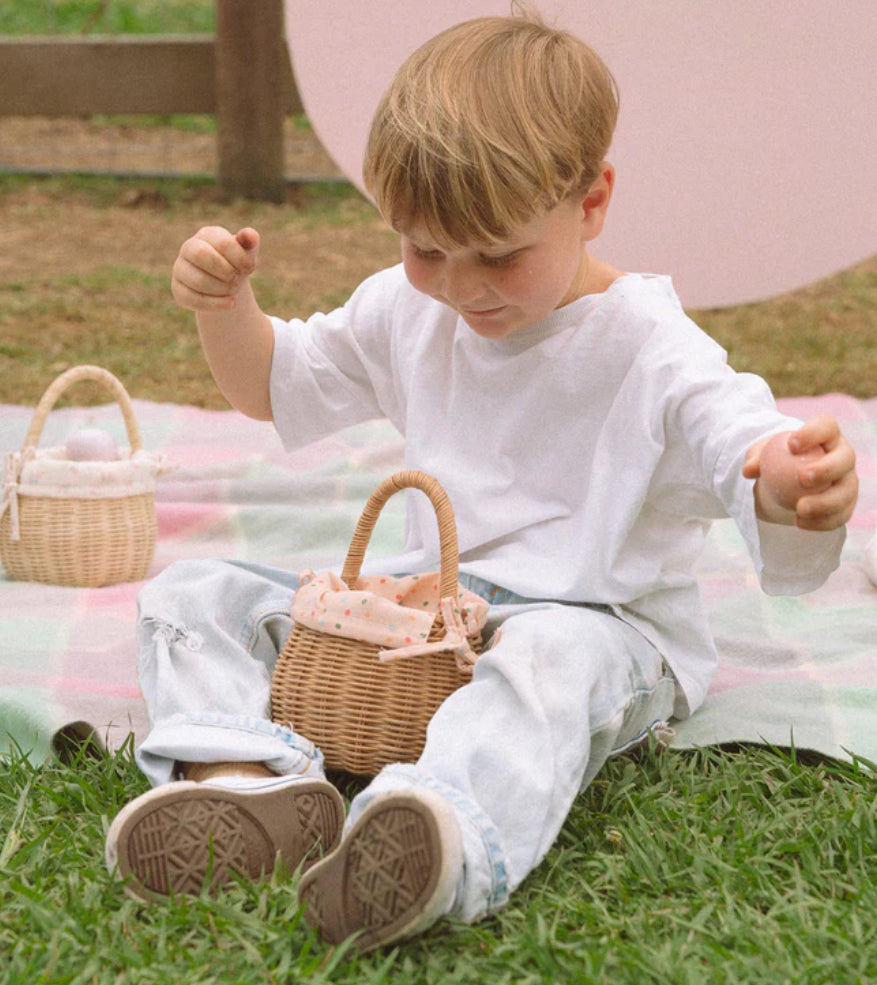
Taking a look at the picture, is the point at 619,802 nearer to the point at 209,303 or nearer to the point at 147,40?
Result: the point at 209,303

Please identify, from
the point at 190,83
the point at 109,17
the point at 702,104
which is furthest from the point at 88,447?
the point at 109,17

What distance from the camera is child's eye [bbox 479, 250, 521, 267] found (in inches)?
56.5

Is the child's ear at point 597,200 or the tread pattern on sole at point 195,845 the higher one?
the child's ear at point 597,200

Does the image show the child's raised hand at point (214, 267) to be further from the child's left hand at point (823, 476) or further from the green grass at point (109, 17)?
the green grass at point (109, 17)

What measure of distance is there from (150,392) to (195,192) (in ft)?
8.10

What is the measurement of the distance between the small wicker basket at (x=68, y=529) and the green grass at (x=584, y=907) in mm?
677

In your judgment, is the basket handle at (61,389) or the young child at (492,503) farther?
the basket handle at (61,389)

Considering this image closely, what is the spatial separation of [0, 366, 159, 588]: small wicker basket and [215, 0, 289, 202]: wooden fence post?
3181mm

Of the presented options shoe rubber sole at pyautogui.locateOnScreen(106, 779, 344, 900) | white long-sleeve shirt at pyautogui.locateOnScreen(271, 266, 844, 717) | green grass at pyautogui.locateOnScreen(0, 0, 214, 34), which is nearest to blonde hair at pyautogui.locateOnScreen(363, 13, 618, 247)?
white long-sleeve shirt at pyautogui.locateOnScreen(271, 266, 844, 717)

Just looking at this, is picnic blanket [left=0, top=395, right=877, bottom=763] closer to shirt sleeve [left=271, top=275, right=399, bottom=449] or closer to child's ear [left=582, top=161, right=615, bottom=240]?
shirt sleeve [left=271, top=275, right=399, bottom=449]

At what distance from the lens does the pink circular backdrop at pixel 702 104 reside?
2629mm

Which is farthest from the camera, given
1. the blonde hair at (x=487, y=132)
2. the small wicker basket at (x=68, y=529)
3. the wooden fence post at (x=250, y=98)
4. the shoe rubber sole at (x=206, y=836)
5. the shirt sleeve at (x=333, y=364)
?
the wooden fence post at (x=250, y=98)

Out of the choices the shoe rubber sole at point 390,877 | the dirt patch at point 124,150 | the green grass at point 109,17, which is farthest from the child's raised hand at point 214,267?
the green grass at point 109,17

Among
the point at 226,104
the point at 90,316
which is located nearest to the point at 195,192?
the point at 226,104
